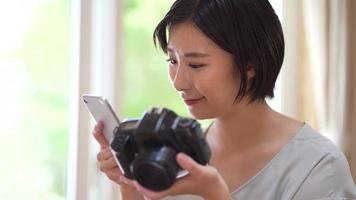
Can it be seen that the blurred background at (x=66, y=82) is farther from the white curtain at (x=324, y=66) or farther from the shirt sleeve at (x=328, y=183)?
the shirt sleeve at (x=328, y=183)

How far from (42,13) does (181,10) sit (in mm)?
652

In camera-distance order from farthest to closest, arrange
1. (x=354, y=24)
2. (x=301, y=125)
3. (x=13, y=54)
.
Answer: (x=354, y=24) → (x=13, y=54) → (x=301, y=125)

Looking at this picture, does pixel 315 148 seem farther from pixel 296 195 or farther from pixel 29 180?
pixel 29 180

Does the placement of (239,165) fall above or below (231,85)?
below

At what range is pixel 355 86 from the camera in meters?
1.74

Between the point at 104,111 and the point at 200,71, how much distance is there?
19 cm


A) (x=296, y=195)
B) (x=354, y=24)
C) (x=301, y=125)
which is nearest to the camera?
(x=296, y=195)

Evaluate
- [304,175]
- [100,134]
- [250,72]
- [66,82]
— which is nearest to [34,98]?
[66,82]

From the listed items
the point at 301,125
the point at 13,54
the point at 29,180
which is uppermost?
the point at 13,54

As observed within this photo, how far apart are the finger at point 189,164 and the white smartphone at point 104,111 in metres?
0.20

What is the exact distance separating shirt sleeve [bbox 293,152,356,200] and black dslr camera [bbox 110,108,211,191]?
1.05ft

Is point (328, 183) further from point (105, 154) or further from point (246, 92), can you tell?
point (105, 154)

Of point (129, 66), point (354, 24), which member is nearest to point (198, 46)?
point (129, 66)

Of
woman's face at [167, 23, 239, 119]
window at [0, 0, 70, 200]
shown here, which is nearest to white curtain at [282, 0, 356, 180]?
window at [0, 0, 70, 200]
